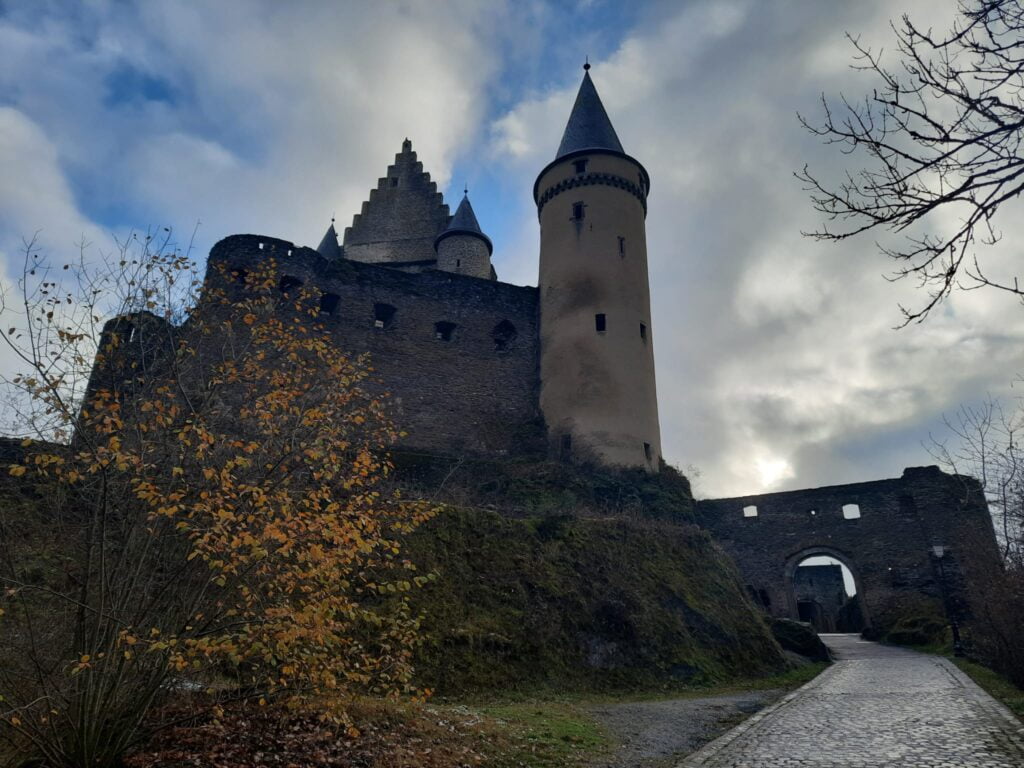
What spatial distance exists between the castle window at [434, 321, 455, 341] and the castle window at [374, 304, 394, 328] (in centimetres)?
166

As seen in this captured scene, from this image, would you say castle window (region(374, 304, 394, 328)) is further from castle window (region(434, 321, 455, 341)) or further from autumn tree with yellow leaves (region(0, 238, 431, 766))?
autumn tree with yellow leaves (region(0, 238, 431, 766))

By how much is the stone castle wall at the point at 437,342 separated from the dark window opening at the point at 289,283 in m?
0.20

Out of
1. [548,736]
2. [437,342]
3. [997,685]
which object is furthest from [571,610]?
[437,342]

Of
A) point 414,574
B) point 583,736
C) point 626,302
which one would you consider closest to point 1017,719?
point 583,736

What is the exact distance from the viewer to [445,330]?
78.7 feet

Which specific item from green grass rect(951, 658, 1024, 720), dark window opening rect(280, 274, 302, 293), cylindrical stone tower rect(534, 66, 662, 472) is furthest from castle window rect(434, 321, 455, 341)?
green grass rect(951, 658, 1024, 720)

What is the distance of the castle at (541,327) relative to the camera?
21.9 m

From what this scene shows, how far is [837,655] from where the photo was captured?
18.9 metres

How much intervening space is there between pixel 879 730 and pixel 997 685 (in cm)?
561

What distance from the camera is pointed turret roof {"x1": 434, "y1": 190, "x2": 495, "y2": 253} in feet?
102

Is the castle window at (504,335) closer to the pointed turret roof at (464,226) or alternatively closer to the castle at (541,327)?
the castle at (541,327)

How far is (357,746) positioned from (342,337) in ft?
56.2

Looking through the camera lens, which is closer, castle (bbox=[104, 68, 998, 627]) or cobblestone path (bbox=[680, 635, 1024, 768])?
cobblestone path (bbox=[680, 635, 1024, 768])

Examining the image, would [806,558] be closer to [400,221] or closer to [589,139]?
[589,139]
